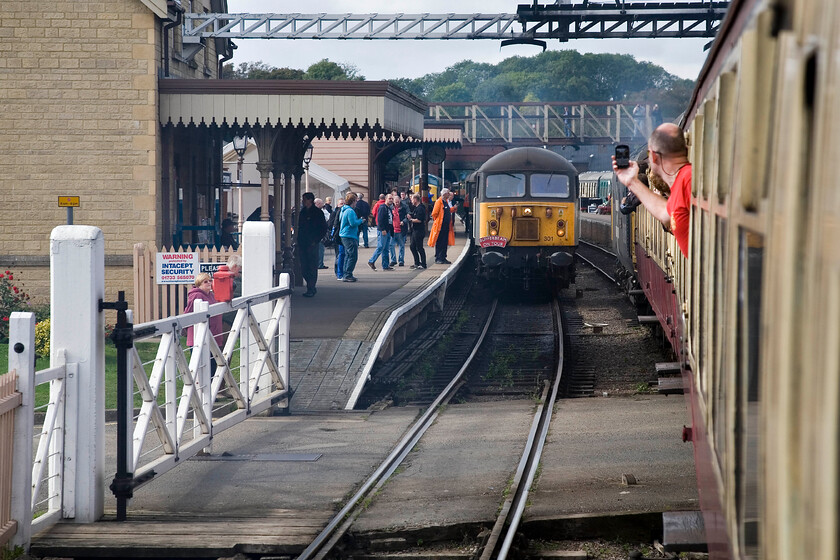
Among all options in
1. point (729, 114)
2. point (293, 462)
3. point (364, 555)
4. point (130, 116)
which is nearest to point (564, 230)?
point (130, 116)

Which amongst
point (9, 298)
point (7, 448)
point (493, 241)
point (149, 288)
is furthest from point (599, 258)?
point (7, 448)

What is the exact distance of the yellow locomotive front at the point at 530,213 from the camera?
20.8m

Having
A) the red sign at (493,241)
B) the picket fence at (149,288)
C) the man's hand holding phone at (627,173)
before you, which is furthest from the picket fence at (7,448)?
the red sign at (493,241)

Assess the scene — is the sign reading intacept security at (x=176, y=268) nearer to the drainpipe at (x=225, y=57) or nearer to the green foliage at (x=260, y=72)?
the drainpipe at (x=225, y=57)

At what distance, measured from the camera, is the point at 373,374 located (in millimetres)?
12656

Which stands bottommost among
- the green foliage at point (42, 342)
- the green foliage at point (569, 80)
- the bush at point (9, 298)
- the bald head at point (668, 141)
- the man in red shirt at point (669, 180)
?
the green foliage at point (42, 342)

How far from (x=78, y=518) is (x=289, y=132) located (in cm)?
1196

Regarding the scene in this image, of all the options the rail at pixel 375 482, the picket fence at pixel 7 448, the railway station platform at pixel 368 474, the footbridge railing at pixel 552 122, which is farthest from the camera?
the footbridge railing at pixel 552 122

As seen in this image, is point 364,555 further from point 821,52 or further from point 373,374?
point 373,374

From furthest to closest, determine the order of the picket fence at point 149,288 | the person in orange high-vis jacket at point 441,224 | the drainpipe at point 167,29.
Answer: the person in orange high-vis jacket at point 441,224 < the drainpipe at point 167,29 < the picket fence at point 149,288

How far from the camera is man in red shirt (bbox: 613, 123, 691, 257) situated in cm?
509

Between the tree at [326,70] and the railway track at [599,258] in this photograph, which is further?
the tree at [326,70]

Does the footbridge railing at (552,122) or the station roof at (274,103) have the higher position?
the footbridge railing at (552,122)

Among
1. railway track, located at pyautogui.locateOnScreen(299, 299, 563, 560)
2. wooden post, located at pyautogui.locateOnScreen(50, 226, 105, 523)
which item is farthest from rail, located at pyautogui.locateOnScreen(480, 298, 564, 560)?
wooden post, located at pyautogui.locateOnScreen(50, 226, 105, 523)
